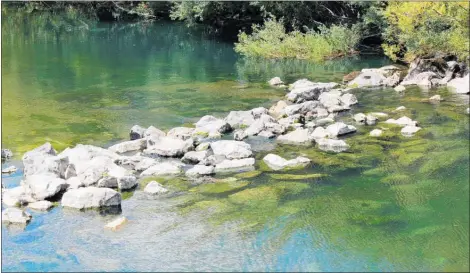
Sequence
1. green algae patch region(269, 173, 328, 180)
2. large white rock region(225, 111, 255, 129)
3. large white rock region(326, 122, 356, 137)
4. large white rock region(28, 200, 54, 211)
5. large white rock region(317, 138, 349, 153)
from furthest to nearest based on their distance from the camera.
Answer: large white rock region(225, 111, 255, 129)
large white rock region(326, 122, 356, 137)
large white rock region(317, 138, 349, 153)
green algae patch region(269, 173, 328, 180)
large white rock region(28, 200, 54, 211)

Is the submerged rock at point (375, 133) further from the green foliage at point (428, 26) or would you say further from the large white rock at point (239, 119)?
the green foliage at point (428, 26)

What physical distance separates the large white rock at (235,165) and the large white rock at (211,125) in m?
2.63

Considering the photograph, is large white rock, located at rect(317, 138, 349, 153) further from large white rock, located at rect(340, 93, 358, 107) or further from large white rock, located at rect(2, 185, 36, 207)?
large white rock, located at rect(2, 185, 36, 207)

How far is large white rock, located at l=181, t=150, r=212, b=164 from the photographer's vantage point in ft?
46.0

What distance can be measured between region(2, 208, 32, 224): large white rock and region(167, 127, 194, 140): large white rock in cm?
536

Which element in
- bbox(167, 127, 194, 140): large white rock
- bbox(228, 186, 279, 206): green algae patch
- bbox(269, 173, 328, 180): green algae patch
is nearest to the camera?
bbox(228, 186, 279, 206): green algae patch

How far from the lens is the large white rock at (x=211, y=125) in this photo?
16.4m

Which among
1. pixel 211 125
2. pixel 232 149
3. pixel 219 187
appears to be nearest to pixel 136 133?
pixel 211 125

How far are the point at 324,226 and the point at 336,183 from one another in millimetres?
1933

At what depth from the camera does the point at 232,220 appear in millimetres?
11055

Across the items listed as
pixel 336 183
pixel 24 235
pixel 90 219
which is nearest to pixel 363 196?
pixel 336 183

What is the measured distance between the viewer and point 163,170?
13.3m

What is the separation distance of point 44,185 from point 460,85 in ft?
44.5

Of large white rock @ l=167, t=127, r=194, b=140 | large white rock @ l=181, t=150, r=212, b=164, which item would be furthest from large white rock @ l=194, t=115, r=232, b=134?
large white rock @ l=181, t=150, r=212, b=164
